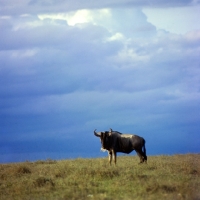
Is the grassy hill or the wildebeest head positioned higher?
the wildebeest head

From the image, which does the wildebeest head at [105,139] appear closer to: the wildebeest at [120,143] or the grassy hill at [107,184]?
the wildebeest at [120,143]

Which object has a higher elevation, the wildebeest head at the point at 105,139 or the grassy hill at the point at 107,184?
the wildebeest head at the point at 105,139

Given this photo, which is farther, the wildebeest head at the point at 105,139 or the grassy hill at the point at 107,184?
the wildebeest head at the point at 105,139

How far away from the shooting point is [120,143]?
78.4 feet

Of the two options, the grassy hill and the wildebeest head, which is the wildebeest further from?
the grassy hill

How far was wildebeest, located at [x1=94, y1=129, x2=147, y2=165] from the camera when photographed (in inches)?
926

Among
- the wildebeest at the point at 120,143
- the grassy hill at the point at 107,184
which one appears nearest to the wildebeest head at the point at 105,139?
the wildebeest at the point at 120,143

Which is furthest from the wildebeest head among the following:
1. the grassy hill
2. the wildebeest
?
the grassy hill

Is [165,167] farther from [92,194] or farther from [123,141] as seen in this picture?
[92,194]

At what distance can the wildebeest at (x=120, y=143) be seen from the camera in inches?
926

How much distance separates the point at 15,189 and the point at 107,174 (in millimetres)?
3678

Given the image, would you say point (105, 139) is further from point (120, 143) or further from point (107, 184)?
point (107, 184)

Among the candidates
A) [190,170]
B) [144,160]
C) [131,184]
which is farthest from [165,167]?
[131,184]

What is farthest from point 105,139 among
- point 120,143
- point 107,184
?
point 107,184
